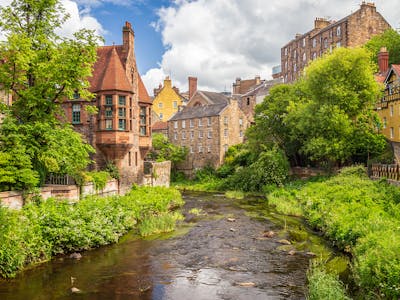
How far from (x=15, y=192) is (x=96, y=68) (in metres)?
14.6

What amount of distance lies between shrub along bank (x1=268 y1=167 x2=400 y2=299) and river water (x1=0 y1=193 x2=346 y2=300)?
1.53m

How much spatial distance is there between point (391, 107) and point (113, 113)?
25910 millimetres

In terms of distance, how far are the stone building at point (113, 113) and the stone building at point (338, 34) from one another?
33.3m

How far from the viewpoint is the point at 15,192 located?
17594mm

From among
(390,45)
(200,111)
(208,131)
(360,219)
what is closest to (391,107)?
(390,45)

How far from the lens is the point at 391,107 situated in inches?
1390

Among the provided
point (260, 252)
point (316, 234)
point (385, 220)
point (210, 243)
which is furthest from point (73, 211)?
point (385, 220)

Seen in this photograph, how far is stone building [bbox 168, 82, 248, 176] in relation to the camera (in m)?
54.8

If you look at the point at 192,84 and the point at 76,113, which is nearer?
the point at 76,113

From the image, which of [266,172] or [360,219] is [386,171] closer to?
[360,219]

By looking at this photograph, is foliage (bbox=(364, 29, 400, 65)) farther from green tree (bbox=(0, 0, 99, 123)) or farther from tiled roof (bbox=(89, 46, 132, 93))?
green tree (bbox=(0, 0, 99, 123))

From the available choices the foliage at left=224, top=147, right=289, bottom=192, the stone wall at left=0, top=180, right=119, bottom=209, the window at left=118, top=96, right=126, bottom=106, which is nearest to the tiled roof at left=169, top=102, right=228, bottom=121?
the foliage at left=224, top=147, right=289, bottom=192

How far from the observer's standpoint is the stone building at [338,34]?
56469 millimetres

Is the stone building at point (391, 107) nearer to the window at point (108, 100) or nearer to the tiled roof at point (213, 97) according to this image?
the window at point (108, 100)
